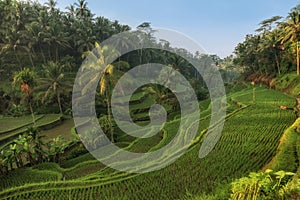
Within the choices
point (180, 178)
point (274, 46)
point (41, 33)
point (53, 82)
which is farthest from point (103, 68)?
point (274, 46)

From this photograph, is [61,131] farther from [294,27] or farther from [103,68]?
[294,27]

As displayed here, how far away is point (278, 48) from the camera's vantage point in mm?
28641

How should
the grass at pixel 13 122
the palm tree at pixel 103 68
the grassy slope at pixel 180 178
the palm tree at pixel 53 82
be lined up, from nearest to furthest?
the grassy slope at pixel 180 178
the palm tree at pixel 103 68
the grass at pixel 13 122
the palm tree at pixel 53 82

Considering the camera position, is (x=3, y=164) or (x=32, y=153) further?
(x=32, y=153)

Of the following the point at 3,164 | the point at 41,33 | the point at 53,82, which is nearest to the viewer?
the point at 3,164

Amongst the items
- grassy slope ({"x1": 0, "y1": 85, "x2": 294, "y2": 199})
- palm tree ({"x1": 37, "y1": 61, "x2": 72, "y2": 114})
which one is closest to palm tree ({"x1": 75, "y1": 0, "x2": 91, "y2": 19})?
palm tree ({"x1": 37, "y1": 61, "x2": 72, "y2": 114})

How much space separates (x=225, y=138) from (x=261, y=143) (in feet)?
5.03

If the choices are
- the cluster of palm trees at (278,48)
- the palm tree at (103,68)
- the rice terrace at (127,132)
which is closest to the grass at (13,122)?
the rice terrace at (127,132)

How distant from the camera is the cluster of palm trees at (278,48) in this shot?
2283cm

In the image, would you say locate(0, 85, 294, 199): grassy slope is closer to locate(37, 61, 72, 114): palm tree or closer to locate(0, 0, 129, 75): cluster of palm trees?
locate(37, 61, 72, 114): palm tree

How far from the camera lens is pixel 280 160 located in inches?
245

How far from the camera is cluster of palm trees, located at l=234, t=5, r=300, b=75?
22828 mm

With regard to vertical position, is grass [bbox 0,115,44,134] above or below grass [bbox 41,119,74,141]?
above

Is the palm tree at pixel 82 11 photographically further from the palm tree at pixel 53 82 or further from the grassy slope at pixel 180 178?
the grassy slope at pixel 180 178
